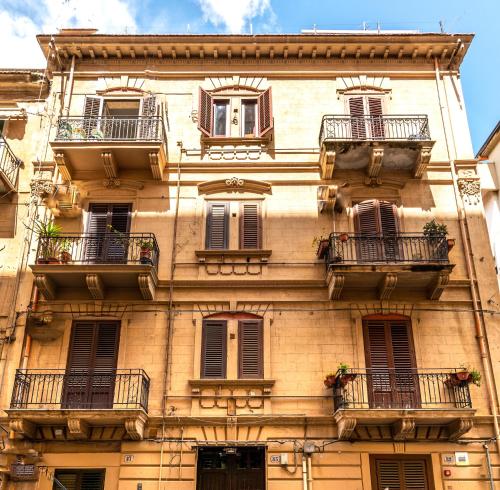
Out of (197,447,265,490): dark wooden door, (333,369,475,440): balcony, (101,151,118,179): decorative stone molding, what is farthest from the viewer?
(101,151,118,179): decorative stone molding

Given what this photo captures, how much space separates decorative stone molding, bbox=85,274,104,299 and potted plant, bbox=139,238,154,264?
1221 millimetres

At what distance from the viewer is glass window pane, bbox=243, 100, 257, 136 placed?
60.7 feet

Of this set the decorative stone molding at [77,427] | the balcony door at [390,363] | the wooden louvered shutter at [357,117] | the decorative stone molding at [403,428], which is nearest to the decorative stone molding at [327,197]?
the wooden louvered shutter at [357,117]

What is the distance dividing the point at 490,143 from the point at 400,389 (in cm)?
907

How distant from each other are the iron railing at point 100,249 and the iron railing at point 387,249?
480cm

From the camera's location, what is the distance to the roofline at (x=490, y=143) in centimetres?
1854

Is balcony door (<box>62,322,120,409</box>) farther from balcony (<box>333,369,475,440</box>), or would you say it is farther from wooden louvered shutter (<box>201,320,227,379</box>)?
balcony (<box>333,369,475,440</box>)

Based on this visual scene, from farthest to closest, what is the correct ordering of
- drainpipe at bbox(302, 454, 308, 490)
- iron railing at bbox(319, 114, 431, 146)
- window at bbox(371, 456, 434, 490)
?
iron railing at bbox(319, 114, 431, 146) → window at bbox(371, 456, 434, 490) → drainpipe at bbox(302, 454, 308, 490)

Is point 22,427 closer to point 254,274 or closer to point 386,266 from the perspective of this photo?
point 254,274

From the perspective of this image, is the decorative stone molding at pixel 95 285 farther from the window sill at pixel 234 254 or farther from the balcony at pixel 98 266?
the window sill at pixel 234 254

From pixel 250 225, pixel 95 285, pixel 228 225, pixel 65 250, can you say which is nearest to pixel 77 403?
pixel 95 285

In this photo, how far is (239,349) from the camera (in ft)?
50.0

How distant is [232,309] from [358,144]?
231 inches

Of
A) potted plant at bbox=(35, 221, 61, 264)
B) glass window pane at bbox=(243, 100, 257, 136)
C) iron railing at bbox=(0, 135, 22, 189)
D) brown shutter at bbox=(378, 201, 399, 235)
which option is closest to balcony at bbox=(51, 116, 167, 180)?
iron railing at bbox=(0, 135, 22, 189)
